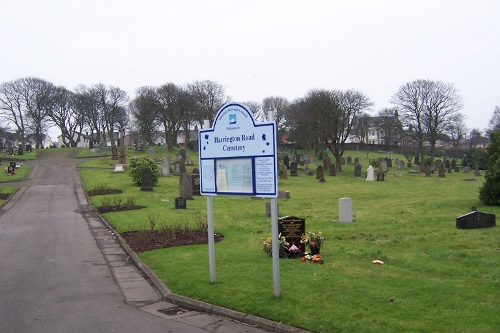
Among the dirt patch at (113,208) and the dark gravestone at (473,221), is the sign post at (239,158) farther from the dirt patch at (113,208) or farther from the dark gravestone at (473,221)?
the dirt patch at (113,208)

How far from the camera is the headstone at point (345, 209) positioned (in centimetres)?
1747

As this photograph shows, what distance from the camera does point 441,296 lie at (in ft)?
25.7

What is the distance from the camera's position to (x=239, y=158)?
8906 millimetres

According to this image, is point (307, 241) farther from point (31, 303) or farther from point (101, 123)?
point (101, 123)

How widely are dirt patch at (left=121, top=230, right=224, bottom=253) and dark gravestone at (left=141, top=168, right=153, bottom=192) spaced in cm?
1638

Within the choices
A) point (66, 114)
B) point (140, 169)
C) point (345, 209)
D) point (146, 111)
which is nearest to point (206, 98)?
point (146, 111)

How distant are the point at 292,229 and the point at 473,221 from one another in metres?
6.98

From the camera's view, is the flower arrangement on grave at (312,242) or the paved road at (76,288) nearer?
the paved road at (76,288)

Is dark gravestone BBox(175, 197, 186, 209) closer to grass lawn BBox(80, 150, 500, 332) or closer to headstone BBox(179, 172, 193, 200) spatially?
grass lawn BBox(80, 150, 500, 332)

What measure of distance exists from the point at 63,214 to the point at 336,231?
13360 mm

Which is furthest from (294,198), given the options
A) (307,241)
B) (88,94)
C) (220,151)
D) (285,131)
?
(88,94)

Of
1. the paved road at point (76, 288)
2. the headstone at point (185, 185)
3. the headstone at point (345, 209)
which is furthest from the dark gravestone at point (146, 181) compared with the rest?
the headstone at point (345, 209)

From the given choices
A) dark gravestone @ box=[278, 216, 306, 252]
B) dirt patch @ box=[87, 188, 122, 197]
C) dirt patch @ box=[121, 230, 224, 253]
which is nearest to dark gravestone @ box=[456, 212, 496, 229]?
dark gravestone @ box=[278, 216, 306, 252]

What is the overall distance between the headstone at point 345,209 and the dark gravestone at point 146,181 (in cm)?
1751
